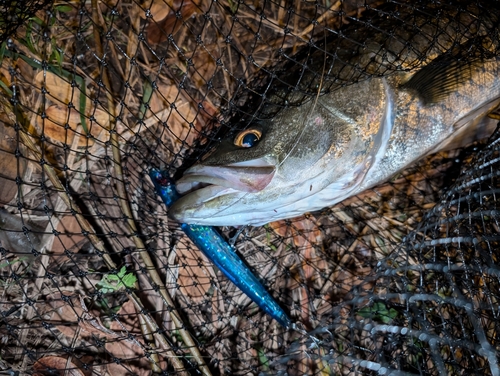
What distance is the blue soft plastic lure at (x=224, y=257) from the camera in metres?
3.02

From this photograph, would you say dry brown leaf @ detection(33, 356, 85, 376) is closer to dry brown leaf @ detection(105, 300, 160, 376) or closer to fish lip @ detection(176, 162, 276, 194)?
dry brown leaf @ detection(105, 300, 160, 376)

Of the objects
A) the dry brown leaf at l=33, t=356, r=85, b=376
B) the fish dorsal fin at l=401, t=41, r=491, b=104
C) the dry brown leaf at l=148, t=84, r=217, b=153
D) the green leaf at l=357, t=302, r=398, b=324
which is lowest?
the dry brown leaf at l=33, t=356, r=85, b=376

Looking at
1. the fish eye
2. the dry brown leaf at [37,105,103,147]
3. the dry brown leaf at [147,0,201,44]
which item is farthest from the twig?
the fish eye

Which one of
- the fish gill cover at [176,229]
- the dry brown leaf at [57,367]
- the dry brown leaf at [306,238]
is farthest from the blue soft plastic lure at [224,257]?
the dry brown leaf at [57,367]

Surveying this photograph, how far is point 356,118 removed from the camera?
8.72 feet

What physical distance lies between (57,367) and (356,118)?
2.48 metres

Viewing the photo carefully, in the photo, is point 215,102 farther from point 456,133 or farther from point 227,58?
point 456,133

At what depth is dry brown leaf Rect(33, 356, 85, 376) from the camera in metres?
3.08

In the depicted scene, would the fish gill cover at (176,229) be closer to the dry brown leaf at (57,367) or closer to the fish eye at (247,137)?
the dry brown leaf at (57,367)

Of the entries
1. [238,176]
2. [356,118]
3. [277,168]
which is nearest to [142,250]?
[238,176]

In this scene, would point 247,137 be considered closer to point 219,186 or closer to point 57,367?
point 219,186

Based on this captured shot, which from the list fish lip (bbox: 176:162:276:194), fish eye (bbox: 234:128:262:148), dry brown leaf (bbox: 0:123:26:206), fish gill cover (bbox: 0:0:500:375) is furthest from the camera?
dry brown leaf (bbox: 0:123:26:206)

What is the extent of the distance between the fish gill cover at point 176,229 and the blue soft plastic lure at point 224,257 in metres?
0.16

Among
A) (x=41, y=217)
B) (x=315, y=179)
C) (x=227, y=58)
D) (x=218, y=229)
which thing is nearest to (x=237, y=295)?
(x=218, y=229)
